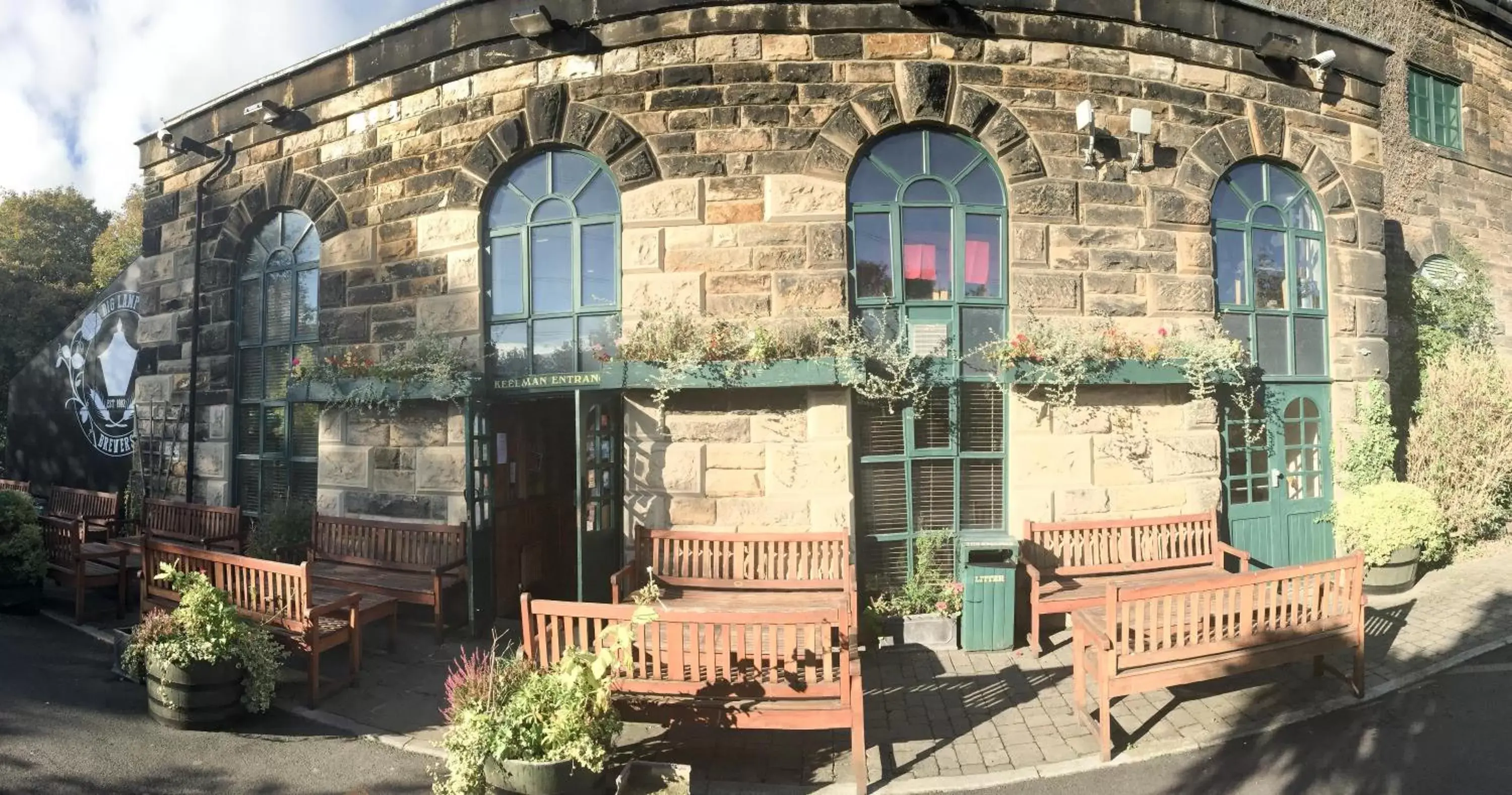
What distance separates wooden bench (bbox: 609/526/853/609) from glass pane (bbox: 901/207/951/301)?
2.40 m

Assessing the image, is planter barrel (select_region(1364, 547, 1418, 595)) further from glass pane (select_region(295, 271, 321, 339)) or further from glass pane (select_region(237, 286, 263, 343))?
glass pane (select_region(237, 286, 263, 343))

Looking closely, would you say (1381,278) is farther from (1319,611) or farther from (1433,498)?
(1319,611)

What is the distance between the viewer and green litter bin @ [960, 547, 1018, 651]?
19.4 ft

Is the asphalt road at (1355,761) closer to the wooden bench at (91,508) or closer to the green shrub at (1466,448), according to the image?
the green shrub at (1466,448)

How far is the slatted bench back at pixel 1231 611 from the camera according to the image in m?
4.39

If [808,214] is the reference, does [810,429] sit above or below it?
below

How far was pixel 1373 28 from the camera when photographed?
1052 centimetres

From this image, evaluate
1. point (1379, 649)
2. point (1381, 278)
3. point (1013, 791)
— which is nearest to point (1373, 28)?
point (1381, 278)

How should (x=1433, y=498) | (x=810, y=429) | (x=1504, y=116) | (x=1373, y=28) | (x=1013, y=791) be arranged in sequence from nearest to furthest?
(x=1013, y=791)
(x=810, y=429)
(x=1433, y=498)
(x=1373, y=28)
(x=1504, y=116)

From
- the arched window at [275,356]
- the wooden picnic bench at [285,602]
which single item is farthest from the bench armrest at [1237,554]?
the arched window at [275,356]

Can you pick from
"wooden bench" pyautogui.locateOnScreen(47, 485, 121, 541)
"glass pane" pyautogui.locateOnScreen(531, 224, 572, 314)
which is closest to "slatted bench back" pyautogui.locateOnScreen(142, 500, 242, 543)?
"wooden bench" pyautogui.locateOnScreen(47, 485, 121, 541)

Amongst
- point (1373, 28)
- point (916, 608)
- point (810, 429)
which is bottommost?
point (916, 608)

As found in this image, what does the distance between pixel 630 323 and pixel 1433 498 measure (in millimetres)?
8856

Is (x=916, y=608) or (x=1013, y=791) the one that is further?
(x=916, y=608)
